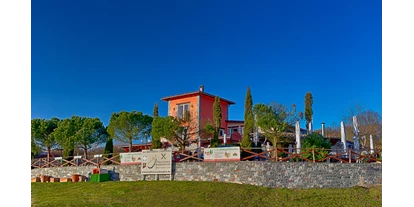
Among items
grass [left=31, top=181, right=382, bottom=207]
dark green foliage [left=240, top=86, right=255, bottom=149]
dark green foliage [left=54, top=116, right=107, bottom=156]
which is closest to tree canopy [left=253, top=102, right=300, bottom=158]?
dark green foliage [left=240, top=86, right=255, bottom=149]

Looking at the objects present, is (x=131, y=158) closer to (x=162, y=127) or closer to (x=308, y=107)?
(x=162, y=127)

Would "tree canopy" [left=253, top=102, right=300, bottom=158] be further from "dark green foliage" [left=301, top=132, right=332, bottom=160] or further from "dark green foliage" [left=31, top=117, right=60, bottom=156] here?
"dark green foliage" [left=31, top=117, right=60, bottom=156]

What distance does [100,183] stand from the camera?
18.0 metres

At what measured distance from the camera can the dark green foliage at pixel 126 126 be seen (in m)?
24.0

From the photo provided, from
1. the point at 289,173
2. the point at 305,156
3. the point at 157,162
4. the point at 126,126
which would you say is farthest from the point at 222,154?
the point at 126,126

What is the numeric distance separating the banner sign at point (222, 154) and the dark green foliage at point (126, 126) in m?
8.63

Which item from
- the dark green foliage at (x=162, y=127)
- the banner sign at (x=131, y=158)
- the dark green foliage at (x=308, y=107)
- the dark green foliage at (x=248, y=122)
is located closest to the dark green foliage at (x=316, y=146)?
the dark green foliage at (x=248, y=122)

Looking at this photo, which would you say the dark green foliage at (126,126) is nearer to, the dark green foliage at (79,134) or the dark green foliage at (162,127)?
the dark green foliage at (162,127)

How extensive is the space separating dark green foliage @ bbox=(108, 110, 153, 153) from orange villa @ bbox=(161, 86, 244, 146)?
3795 mm

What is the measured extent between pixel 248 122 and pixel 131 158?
7.57 m

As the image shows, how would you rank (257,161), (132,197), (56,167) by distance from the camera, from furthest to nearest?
(56,167)
(257,161)
(132,197)
